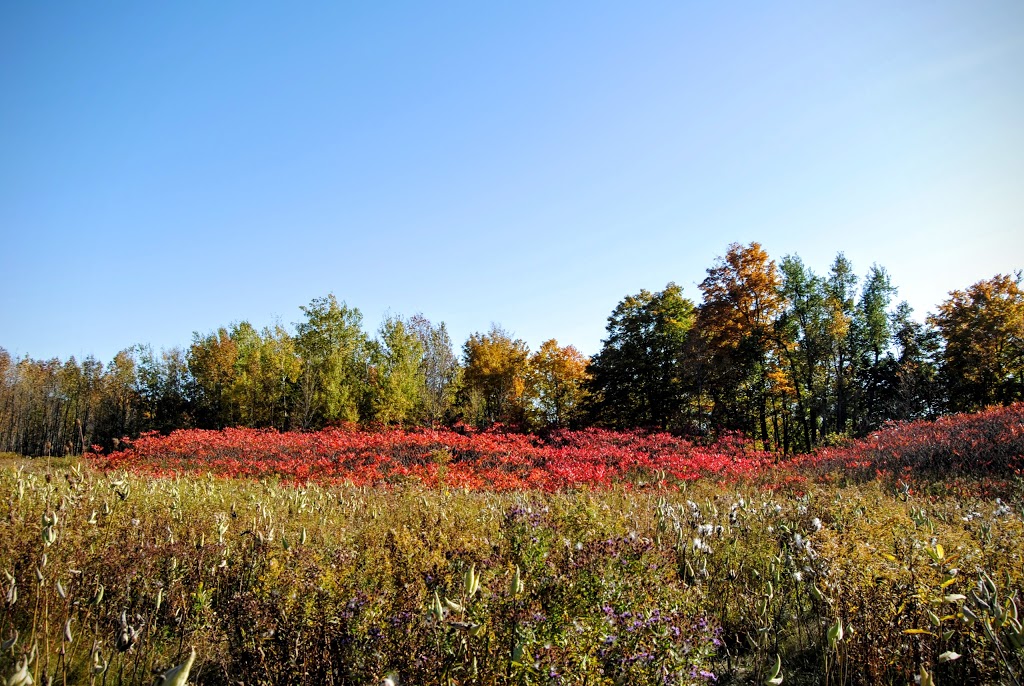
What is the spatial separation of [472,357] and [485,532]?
23.9 metres

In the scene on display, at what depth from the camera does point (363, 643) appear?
8.48 ft

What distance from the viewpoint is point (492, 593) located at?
278 cm

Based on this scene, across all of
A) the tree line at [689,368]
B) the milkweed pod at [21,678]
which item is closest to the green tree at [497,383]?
the tree line at [689,368]

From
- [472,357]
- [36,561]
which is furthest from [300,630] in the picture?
[472,357]

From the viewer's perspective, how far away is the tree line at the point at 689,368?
69.4ft

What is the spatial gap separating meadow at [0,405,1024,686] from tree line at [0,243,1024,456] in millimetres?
15392

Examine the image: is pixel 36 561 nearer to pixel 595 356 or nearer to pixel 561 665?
pixel 561 665

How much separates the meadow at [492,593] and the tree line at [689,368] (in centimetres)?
1539

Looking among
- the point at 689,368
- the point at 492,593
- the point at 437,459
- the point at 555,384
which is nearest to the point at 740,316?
the point at 689,368

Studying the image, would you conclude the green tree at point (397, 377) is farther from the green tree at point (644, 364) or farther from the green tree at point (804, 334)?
the green tree at point (804, 334)

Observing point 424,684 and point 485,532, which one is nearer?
point 424,684

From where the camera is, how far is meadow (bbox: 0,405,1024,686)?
257cm

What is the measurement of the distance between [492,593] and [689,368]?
62.5 feet

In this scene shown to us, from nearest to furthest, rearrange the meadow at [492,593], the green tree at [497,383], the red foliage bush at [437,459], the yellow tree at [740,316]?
the meadow at [492,593]
the red foliage bush at [437,459]
the yellow tree at [740,316]
the green tree at [497,383]
